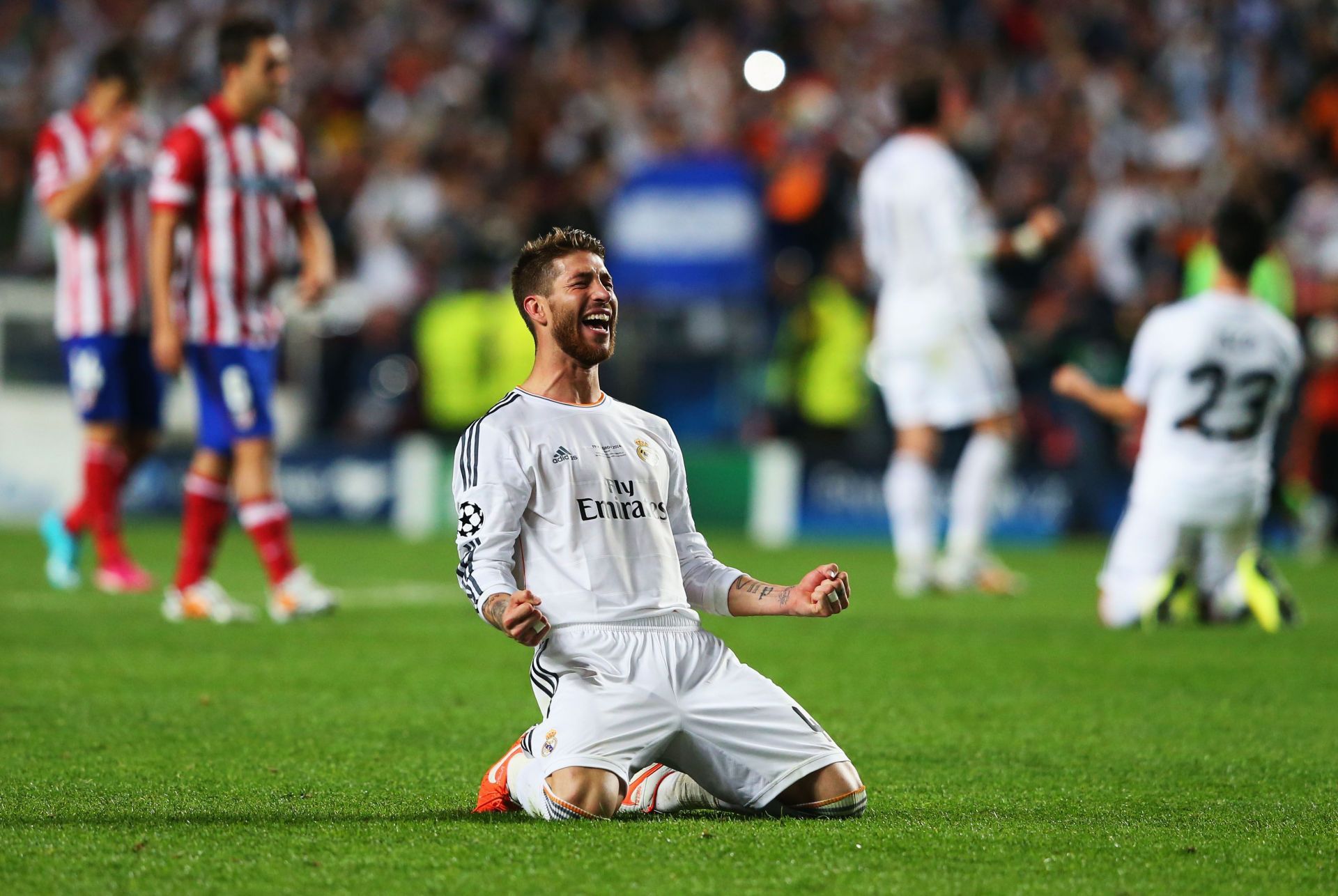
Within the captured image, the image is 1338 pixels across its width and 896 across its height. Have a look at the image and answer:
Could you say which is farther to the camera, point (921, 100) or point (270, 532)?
point (921, 100)

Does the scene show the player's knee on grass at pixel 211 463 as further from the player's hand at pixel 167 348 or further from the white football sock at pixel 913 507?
the white football sock at pixel 913 507

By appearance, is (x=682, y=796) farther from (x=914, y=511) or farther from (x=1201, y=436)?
(x=914, y=511)

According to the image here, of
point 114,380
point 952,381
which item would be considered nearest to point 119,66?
point 114,380

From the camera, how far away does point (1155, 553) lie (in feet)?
26.0

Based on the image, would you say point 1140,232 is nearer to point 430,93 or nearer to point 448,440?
point 448,440

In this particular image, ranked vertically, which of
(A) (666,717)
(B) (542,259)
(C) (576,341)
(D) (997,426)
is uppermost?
(B) (542,259)

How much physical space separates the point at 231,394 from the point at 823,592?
4170mm

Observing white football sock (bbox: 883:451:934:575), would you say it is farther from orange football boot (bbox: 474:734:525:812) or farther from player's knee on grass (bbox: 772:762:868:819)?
orange football boot (bbox: 474:734:525:812)

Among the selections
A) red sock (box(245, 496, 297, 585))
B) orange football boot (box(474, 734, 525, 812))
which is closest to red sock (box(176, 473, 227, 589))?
red sock (box(245, 496, 297, 585))

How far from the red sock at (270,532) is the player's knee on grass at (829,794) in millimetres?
3905

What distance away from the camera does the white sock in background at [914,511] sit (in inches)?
372

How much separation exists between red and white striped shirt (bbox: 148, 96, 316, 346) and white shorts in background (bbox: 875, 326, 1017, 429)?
3.39m

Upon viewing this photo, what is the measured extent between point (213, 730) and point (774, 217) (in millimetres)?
10626

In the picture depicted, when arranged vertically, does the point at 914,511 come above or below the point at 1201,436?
below
